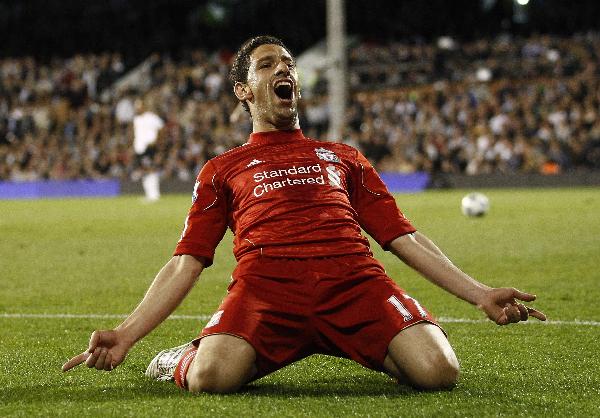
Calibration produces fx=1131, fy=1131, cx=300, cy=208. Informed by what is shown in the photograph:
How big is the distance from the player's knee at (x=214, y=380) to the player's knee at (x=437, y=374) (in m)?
0.67

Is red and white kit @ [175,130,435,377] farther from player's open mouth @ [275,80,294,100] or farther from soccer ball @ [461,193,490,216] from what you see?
soccer ball @ [461,193,490,216]

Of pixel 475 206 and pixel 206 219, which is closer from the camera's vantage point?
pixel 206 219

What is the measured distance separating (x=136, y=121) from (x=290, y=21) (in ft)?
48.9

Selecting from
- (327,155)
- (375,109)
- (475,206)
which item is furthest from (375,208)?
(375,109)

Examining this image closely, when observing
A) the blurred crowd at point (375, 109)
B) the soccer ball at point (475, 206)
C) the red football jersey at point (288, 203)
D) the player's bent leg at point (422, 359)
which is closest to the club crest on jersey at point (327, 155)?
the red football jersey at point (288, 203)

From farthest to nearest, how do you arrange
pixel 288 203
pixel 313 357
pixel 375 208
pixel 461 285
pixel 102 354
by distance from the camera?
pixel 313 357 < pixel 375 208 < pixel 288 203 < pixel 461 285 < pixel 102 354

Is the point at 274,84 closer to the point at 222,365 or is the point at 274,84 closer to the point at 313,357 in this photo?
the point at 222,365

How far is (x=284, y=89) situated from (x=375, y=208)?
60 cm

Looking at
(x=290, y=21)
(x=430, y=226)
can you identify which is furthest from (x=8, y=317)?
(x=290, y=21)

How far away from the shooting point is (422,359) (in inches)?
164

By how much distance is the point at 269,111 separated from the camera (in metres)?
4.58

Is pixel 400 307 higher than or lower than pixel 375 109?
lower

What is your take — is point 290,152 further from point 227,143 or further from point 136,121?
point 227,143

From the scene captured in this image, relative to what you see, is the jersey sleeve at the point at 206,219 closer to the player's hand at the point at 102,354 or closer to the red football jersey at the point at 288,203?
the red football jersey at the point at 288,203
